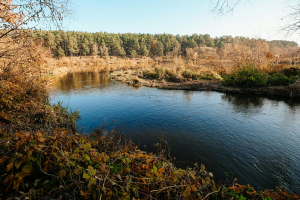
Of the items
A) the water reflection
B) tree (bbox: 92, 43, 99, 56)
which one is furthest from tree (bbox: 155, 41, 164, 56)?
the water reflection

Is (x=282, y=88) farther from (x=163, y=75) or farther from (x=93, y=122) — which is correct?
(x=93, y=122)

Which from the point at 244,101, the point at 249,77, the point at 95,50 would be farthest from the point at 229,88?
the point at 95,50

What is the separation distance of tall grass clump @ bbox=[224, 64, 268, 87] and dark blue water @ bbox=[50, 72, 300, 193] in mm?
3081

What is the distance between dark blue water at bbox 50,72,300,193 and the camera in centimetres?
574

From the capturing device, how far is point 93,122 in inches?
391

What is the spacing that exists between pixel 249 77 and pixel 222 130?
12.1 meters

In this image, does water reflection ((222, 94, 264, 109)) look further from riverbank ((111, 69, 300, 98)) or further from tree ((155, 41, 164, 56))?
tree ((155, 41, 164, 56))

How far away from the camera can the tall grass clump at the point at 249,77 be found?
1705 centimetres

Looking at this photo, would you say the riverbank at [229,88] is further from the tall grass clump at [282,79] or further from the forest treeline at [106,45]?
the forest treeline at [106,45]

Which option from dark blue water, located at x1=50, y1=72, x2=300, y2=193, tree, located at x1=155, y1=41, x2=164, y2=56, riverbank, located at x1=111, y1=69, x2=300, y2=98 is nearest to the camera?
dark blue water, located at x1=50, y1=72, x2=300, y2=193

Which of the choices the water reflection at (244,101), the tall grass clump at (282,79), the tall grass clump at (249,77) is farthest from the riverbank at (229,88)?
the tall grass clump at (282,79)

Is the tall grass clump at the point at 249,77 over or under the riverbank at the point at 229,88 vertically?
over

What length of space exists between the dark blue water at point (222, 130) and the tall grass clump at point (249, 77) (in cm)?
308

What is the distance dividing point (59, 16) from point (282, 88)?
19518 millimetres
